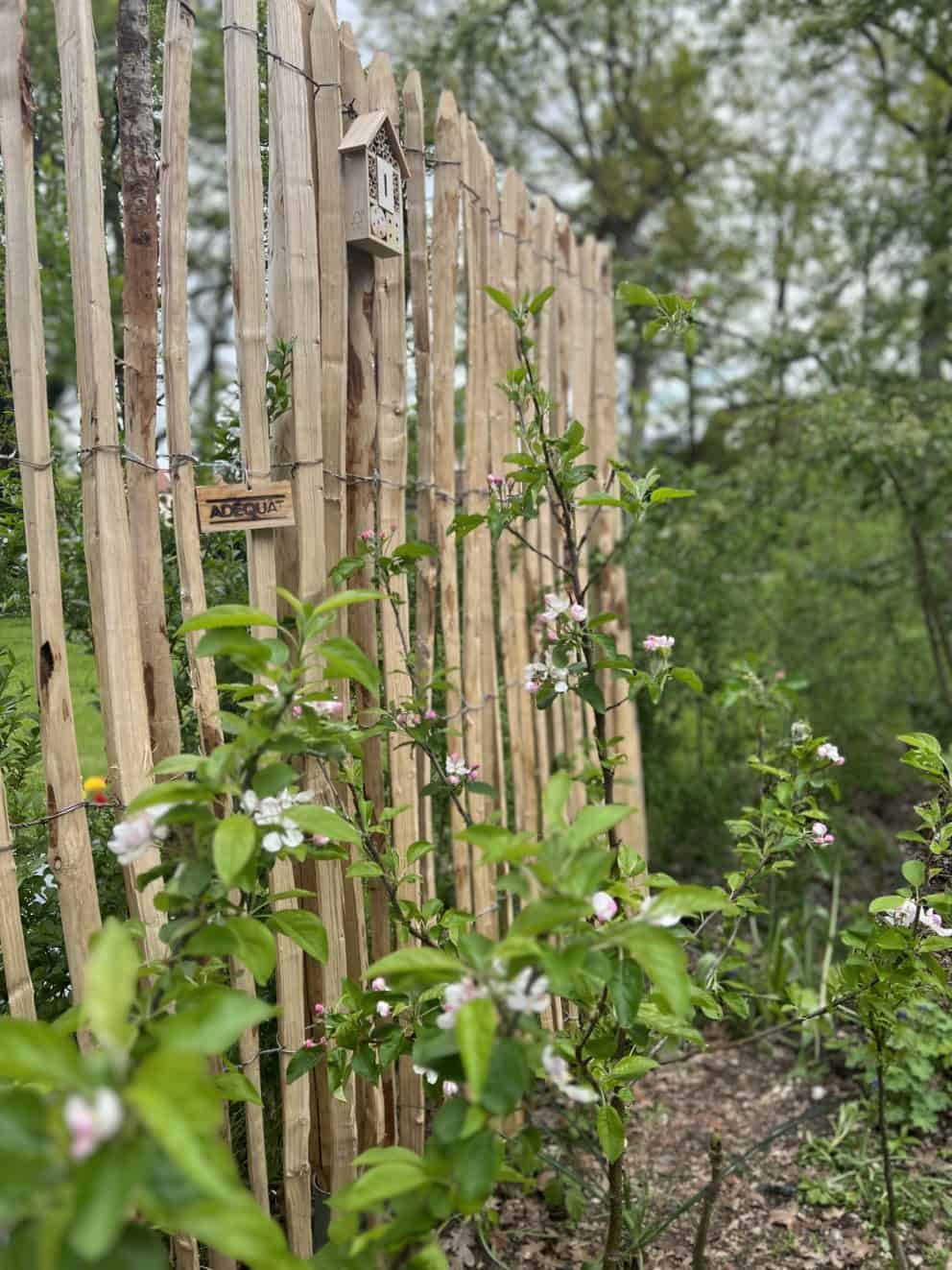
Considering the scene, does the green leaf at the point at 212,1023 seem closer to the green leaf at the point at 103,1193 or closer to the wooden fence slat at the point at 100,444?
the green leaf at the point at 103,1193

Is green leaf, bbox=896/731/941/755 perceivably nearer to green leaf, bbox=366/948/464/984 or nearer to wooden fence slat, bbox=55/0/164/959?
green leaf, bbox=366/948/464/984

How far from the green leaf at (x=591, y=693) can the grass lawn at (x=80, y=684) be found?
2.88 feet

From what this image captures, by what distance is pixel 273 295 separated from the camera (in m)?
1.78

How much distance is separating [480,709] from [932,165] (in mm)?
4487

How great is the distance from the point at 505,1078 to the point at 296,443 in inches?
46.2

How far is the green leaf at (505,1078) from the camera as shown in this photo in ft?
3.08

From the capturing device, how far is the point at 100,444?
1.48m

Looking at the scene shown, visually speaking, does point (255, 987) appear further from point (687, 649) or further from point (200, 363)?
point (200, 363)

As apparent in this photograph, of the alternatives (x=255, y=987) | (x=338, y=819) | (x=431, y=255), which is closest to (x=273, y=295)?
(x=431, y=255)

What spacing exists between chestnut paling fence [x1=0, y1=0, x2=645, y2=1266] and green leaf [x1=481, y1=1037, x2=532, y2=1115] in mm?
778

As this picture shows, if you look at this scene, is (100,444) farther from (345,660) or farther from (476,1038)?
(476,1038)

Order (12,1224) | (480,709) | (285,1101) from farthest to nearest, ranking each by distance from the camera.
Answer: (480,709) < (285,1101) < (12,1224)

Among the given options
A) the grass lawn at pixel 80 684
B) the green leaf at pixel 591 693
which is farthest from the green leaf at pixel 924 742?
the grass lawn at pixel 80 684

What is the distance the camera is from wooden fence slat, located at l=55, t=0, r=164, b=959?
1.45 metres
